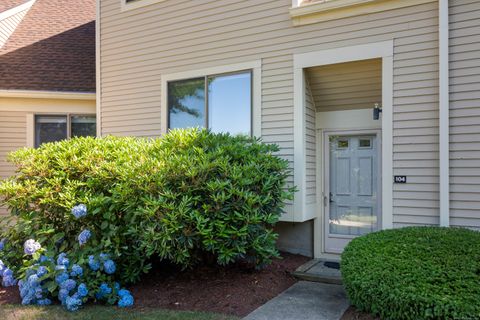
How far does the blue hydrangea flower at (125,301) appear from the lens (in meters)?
4.99

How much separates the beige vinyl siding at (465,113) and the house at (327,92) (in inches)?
0.5

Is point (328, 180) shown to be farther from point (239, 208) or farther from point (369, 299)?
point (369, 299)

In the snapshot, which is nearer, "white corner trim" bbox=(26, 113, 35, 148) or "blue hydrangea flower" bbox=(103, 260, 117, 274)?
"blue hydrangea flower" bbox=(103, 260, 117, 274)

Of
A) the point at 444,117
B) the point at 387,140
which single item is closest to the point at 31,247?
the point at 387,140

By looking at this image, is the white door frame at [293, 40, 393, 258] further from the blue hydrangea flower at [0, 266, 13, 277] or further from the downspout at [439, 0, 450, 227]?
the blue hydrangea flower at [0, 266, 13, 277]

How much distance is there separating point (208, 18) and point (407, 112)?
3.89 meters

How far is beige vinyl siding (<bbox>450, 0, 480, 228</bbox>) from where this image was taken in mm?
5180

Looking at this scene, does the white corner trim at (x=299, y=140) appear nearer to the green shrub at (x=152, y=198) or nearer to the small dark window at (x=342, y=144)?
the green shrub at (x=152, y=198)

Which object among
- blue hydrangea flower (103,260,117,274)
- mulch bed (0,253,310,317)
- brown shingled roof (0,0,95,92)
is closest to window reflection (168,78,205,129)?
brown shingled roof (0,0,95,92)

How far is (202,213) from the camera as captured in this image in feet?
16.2

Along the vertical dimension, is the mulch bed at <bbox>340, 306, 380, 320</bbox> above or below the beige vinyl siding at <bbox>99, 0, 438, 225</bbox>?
below

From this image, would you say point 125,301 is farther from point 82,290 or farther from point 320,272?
point 320,272

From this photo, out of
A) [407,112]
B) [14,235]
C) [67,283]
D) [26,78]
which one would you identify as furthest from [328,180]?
[26,78]

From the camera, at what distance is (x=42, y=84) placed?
923 cm
